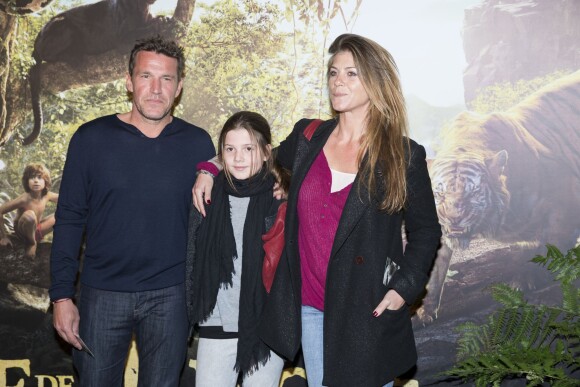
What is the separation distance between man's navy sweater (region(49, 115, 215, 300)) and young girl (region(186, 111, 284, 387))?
0.17 metres

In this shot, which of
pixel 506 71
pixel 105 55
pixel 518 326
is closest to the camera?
pixel 518 326

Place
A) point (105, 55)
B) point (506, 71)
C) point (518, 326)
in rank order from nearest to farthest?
point (518, 326) < point (506, 71) < point (105, 55)

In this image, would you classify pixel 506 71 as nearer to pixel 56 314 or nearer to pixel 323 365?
pixel 323 365

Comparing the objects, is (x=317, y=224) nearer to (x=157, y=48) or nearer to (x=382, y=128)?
(x=382, y=128)

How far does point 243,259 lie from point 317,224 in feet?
1.43

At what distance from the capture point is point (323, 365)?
2.30 meters

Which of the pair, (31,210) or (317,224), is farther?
(31,210)

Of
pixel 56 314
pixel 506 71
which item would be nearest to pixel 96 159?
pixel 56 314

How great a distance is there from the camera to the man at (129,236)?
2.64 m

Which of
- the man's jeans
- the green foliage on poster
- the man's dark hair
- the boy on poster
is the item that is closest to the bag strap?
the man's dark hair

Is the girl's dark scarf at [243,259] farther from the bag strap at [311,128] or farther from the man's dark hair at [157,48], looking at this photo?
the man's dark hair at [157,48]

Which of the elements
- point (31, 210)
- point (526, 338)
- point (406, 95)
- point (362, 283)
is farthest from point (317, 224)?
point (31, 210)

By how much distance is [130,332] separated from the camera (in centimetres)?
273

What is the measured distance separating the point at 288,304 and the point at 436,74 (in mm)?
1851
